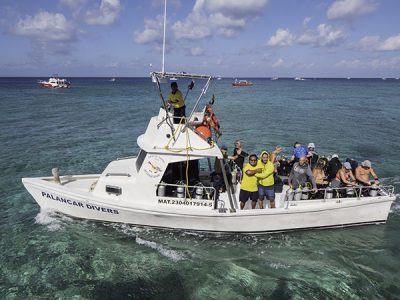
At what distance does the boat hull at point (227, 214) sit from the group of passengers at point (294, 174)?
1.33ft

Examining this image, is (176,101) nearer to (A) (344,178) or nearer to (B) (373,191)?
(A) (344,178)

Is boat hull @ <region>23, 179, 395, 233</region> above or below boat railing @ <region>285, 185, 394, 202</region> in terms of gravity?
below

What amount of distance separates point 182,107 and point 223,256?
4050mm

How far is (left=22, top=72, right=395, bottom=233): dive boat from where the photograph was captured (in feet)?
27.1

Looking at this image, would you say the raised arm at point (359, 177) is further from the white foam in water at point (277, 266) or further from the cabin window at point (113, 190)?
the cabin window at point (113, 190)

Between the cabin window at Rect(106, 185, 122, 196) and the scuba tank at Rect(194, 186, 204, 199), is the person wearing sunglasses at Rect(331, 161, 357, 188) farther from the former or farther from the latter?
the cabin window at Rect(106, 185, 122, 196)

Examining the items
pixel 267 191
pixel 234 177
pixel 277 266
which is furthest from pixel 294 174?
pixel 277 266

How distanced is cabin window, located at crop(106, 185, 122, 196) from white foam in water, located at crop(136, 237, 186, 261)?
1314 mm

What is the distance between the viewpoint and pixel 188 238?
27.9ft

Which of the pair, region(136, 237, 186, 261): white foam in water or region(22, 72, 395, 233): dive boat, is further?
region(22, 72, 395, 233): dive boat

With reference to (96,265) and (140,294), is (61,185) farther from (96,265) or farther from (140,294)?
(140,294)

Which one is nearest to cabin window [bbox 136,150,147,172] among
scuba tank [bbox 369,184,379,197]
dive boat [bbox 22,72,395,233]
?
dive boat [bbox 22,72,395,233]

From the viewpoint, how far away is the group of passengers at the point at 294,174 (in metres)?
8.05

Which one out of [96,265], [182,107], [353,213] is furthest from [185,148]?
[353,213]
